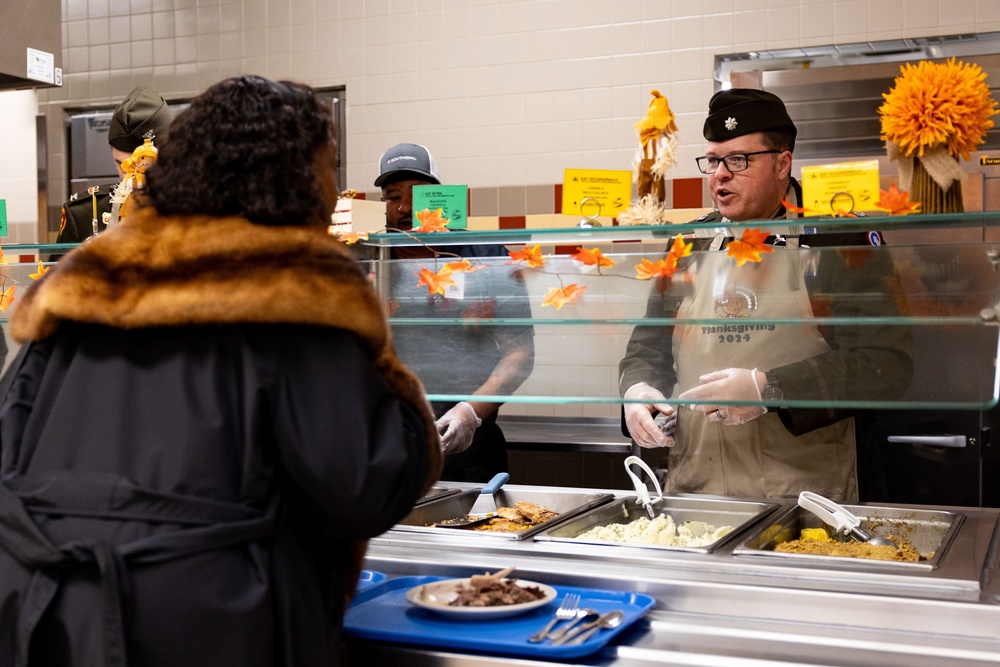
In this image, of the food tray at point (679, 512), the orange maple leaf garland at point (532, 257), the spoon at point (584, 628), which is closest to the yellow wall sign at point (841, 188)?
the orange maple leaf garland at point (532, 257)

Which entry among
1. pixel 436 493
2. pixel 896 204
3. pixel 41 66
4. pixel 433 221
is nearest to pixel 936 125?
pixel 896 204

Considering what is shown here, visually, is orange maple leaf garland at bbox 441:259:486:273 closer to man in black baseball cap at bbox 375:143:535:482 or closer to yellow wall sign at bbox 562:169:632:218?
man in black baseball cap at bbox 375:143:535:482

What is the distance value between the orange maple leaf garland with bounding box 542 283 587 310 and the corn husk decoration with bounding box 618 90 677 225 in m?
0.22

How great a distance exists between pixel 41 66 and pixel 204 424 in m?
3.22

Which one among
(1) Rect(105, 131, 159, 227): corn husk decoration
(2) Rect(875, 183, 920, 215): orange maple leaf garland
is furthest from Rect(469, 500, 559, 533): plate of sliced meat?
(1) Rect(105, 131, 159, 227): corn husk decoration

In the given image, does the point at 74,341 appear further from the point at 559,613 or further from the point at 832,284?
the point at 832,284

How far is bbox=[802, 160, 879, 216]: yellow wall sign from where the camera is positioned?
1820 mm

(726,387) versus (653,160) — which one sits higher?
(653,160)

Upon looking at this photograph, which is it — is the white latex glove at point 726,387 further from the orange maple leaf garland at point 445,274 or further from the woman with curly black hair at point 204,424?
the woman with curly black hair at point 204,424

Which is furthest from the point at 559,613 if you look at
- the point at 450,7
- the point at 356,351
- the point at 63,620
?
the point at 450,7

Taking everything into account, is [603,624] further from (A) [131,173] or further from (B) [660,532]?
(A) [131,173]

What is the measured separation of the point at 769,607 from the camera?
1748 millimetres

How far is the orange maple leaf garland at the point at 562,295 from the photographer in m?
2.23

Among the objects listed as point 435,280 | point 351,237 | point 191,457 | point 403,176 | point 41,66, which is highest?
point 41,66
